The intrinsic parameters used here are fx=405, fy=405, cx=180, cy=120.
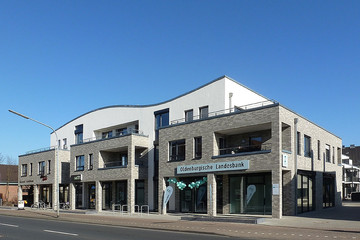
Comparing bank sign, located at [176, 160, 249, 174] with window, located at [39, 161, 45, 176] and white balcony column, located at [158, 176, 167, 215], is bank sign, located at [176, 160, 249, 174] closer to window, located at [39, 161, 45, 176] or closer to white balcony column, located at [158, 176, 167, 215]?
white balcony column, located at [158, 176, 167, 215]

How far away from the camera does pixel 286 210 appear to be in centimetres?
2519

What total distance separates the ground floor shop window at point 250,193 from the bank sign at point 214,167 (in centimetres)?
212

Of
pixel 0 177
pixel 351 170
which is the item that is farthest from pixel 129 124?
pixel 351 170

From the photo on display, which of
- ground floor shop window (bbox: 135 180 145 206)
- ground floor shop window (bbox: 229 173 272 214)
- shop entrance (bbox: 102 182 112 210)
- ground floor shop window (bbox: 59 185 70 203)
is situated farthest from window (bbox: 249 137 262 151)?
ground floor shop window (bbox: 59 185 70 203)

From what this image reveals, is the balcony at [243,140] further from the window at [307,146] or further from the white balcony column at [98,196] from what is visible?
the white balcony column at [98,196]

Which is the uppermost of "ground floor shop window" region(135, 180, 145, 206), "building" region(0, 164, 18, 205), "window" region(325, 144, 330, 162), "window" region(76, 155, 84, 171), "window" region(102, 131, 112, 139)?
"window" region(102, 131, 112, 139)

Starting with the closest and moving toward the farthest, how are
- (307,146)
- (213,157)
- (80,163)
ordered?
(213,157) < (307,146) < (80,163)

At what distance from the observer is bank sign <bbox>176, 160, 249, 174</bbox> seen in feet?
82.4

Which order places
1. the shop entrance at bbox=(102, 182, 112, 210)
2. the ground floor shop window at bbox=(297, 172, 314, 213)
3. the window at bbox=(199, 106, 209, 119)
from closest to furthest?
the ground floor shop window at bbox=(297, 172, 314, 213) → the window at bbox=(199, 106, 209, 119) → the shop entrance at bbox=(102, 182, 112, 210)

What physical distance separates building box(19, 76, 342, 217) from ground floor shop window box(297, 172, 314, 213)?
0.07 m

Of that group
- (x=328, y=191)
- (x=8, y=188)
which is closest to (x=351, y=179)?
(x=328, y=191)

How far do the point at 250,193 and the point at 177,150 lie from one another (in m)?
6.31

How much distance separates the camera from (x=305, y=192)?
90.4ft

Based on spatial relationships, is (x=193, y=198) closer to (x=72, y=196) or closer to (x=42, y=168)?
(x=72, y=196)
